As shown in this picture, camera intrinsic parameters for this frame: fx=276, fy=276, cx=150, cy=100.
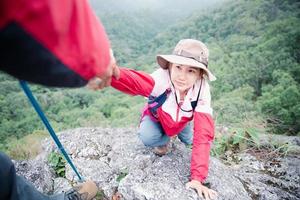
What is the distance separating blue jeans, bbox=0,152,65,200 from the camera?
64.6 inches

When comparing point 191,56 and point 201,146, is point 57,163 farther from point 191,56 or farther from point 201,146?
point 191,56

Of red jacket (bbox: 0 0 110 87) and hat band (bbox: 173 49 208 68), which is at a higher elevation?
red jacket (bbox: 0 0 110 87)

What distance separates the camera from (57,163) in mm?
3035

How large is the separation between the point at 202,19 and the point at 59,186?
85744 mm

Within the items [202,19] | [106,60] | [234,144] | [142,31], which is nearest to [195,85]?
[234,144]

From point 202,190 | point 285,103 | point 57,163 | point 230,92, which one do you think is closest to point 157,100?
point 202,190

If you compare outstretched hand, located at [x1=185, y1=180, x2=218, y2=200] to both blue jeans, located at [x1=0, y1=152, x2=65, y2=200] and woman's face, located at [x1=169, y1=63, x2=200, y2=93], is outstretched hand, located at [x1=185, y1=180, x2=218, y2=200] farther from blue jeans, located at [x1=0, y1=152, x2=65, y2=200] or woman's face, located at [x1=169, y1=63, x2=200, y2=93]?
blue jeans, located at [x1=0, y1=152, x2=65, y2=200]

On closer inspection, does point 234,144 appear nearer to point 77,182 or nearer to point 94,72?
point 77,182

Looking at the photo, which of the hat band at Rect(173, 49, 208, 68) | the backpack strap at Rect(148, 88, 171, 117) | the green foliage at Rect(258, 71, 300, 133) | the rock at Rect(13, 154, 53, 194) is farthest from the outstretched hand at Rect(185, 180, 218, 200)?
the green foliage at Rect(258, 71, 300, 133)

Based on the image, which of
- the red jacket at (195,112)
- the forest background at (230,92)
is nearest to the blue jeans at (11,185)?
the red jacket at (195,112)

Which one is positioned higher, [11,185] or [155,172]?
[11,185]

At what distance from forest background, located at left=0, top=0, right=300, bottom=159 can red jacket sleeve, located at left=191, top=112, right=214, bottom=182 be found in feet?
3.88

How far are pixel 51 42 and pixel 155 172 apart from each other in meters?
2.09

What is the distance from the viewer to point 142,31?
385ft
